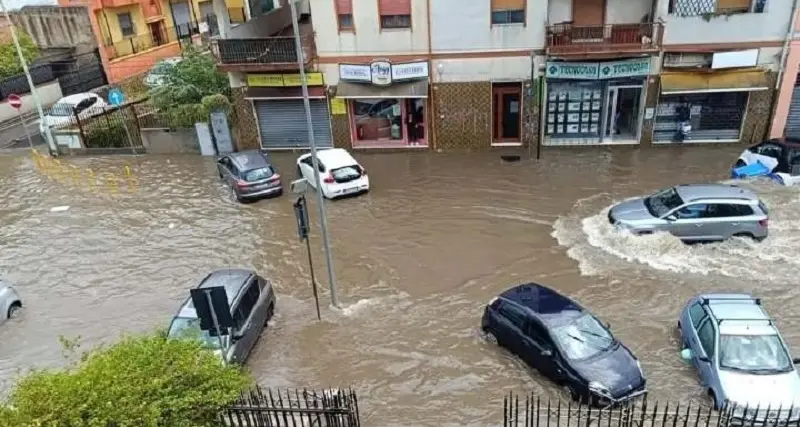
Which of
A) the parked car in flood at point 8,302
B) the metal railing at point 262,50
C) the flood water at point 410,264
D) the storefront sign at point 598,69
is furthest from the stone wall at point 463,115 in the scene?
the parked car in flood at point 8,302

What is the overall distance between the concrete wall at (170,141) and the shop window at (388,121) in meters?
6.67

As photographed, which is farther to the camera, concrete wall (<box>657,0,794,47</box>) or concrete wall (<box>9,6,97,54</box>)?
concrete wall (<box>9,6,97,54</box>)

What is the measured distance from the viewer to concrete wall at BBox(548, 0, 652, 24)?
19375 mm

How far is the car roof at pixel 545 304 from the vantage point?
413 inches

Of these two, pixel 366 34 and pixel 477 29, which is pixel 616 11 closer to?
pixel 477 29

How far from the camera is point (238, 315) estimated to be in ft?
37.7

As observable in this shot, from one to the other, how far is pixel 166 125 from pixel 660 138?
1922 cm

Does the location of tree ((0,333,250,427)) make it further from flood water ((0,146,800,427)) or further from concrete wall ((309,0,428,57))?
concrete wall ((309,0,428,57))

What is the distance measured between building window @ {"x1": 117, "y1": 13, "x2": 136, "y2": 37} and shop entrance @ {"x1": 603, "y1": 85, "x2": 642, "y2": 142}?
2692 cm

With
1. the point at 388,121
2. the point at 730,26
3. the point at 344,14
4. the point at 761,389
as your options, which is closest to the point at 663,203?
the point at 761,389

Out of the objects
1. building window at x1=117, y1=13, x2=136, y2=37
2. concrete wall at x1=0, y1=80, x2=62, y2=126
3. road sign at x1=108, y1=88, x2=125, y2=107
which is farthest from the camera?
building window at x1=117, y1=13, x2=136, y2=37

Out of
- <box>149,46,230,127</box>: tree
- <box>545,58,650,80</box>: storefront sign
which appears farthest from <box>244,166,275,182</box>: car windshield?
<box>545,58,650,80</box>: storefront sign

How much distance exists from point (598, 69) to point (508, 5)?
3781 mm

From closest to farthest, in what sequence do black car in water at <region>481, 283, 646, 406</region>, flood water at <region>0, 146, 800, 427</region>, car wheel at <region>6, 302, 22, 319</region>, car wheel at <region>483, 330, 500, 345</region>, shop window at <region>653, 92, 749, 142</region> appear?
black car in water at <region>481, 283, 646, 406</region>
flood water at <region>0, 146, 800, 427</region>
car wheel at <region>483, 330, 500, 345</region>
car wheel at <region>6, 302, 22, 319</region>
shop window at <region>653, 92, 749, 142</region>
